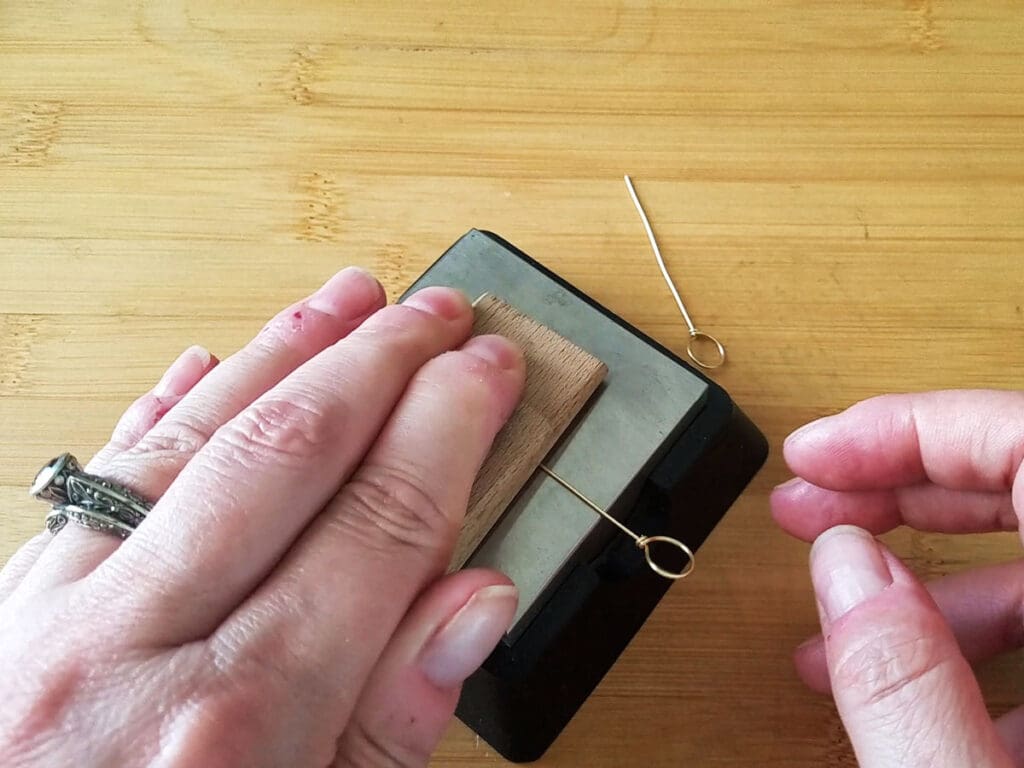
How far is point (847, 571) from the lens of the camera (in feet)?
1.70

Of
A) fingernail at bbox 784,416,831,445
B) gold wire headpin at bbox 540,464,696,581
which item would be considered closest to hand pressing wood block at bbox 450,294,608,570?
gold wire headpin at bbox 540,464,696,581

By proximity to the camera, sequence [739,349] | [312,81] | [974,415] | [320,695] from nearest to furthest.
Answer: [320,695]
[974,415]
[739,349]
[312,81]

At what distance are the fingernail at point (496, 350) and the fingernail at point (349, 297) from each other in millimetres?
86

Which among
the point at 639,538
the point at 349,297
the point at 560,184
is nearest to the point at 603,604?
the point at 639,538

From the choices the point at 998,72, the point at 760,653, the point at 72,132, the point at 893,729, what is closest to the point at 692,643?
the point at 760,653

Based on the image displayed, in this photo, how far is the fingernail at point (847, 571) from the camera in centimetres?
51

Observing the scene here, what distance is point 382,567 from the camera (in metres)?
0.46

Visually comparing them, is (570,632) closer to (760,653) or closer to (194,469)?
(760,653)

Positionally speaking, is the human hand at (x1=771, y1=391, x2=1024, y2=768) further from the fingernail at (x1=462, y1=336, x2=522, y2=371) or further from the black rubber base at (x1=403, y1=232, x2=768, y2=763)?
the fingernail at (x1=462, y1=336, x2=522, y2=371)

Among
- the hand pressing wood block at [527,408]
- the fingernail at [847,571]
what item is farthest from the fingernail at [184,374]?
the fingernail at [847,571]

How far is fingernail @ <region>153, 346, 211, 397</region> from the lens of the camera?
0.68 metres

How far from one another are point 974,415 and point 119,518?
1.69 feet

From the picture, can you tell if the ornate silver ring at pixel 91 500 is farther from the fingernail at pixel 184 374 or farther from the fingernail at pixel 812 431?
the fingernail at pixel 812 431

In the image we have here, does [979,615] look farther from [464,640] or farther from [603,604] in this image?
[464,640]
